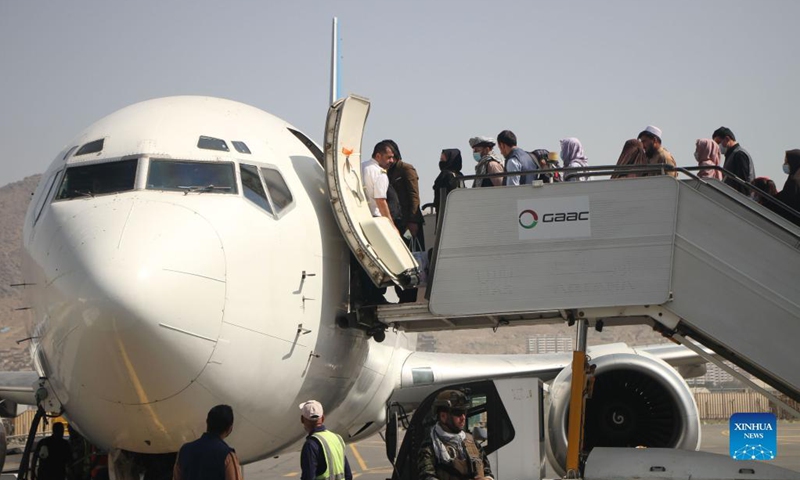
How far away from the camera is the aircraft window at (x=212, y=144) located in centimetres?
902

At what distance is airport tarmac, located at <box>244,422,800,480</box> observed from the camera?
2178 centimetres

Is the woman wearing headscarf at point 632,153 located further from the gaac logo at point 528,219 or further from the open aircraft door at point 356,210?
the open aircraft door at point 356,210

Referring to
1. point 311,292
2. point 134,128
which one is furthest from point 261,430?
point 134,128

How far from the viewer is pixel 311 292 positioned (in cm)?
878

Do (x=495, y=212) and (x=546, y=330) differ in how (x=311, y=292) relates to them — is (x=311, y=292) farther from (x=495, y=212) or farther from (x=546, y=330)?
(x=546, y=330)

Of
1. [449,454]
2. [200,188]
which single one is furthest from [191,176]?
[449,454]

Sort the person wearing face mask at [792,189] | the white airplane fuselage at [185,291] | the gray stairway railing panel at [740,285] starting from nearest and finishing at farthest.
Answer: the white airplane fuselage at [185,291] → the gray stairway railing panel at [740,285] → the person wearing face mask at [792,189]

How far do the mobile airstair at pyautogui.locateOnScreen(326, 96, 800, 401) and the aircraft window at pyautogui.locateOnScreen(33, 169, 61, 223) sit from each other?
2397 mm

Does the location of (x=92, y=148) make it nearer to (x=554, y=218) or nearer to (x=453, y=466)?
(x=554, y=218)

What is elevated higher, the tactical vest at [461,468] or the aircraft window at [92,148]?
the aircraft window at [92,148]

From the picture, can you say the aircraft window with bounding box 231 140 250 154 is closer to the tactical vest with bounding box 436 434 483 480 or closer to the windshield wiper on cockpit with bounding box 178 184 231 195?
the windshield wiper on cockpit with bounding box 178 184 231 195

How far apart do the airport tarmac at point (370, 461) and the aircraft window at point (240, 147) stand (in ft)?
28.1

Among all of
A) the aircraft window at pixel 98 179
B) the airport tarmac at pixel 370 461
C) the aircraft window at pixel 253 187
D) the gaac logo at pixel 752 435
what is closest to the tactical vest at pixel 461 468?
the aircraft window at pixel 253 187

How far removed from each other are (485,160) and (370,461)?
17.6 m
